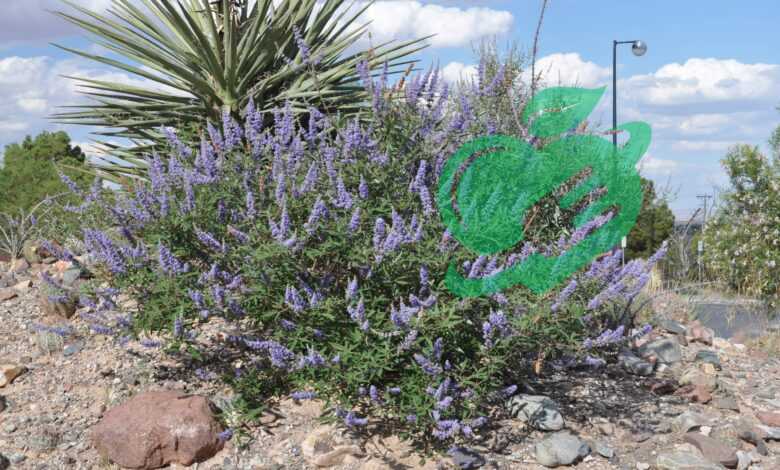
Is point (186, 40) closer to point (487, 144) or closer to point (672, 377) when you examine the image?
point (487, 144)

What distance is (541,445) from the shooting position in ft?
16.5

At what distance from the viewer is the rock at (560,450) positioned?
196 inches

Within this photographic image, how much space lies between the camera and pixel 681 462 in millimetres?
5145

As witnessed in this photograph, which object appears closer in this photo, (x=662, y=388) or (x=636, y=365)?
(x=662, y=388)

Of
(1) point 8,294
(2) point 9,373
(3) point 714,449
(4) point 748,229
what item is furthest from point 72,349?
(4) point 748,229

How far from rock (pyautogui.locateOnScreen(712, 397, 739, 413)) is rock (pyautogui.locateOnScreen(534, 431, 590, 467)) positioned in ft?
5.46

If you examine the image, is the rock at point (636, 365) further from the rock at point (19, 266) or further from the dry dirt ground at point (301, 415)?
the rock at point (19, 266)

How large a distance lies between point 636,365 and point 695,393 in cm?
51

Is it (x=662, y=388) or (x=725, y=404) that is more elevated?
(x=662, y=388)

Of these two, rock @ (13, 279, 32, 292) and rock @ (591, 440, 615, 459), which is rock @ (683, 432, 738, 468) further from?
rock @ (13, 279, 32, 292)

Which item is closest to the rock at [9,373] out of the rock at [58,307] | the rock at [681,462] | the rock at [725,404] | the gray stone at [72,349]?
the gray stone at [72,349]

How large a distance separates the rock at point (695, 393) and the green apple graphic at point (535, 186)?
1484 millimetres

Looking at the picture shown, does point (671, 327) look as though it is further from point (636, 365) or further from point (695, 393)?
point (695, 393)

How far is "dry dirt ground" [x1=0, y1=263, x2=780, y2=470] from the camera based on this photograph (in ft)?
16.5
